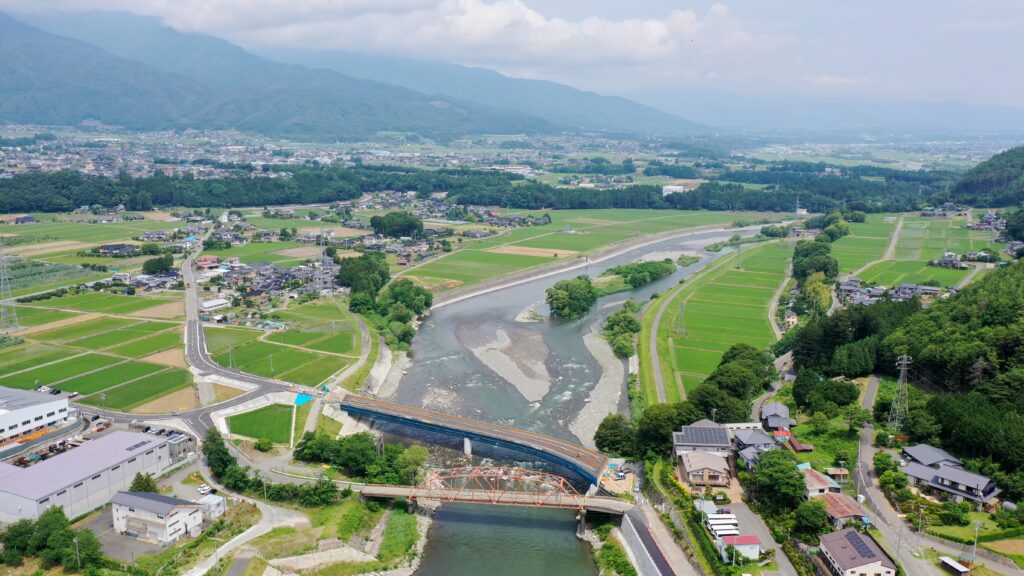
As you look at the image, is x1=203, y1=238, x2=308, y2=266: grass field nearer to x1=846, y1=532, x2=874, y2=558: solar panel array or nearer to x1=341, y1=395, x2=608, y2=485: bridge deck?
x1=341, y1=395, x2=608, y2=485: bridge deck

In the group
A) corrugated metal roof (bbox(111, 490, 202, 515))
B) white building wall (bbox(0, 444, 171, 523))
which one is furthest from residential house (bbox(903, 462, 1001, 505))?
white building wall (bbox(0, 444, 171, 523))

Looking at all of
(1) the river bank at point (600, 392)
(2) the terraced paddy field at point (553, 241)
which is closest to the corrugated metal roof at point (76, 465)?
(1) the river bank at point (600, 392)

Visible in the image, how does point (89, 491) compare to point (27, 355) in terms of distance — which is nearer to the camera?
point (89, 491)

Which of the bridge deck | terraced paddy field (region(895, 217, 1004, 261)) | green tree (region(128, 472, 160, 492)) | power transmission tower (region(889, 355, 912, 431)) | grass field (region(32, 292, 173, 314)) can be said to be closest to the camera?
green tree (region(128, 472, 160, 492))

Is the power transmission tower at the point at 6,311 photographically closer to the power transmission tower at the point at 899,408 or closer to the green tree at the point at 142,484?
the green tree at the point at 142,484

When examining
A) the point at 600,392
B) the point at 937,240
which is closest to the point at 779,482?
the point at 600,392

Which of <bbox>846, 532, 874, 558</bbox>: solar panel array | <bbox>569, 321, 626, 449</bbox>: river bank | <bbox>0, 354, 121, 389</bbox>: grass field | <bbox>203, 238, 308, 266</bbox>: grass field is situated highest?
<bbox>846, 532, 874, 558</bbox>: solar panel array

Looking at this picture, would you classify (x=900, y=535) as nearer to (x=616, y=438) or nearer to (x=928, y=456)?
(x=928, y=456)

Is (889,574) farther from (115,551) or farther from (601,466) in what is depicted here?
(115,551)
